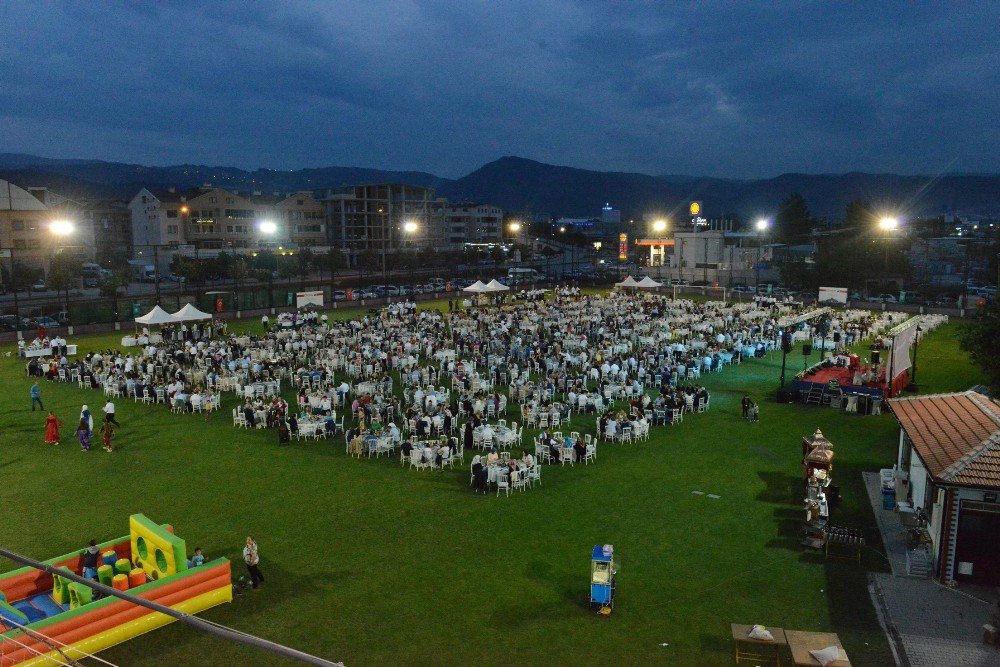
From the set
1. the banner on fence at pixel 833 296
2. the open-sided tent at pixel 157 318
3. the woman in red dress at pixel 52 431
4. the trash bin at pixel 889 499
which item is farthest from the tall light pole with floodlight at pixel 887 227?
the woman in red dress at pixel 52 431

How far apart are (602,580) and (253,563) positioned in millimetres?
5593

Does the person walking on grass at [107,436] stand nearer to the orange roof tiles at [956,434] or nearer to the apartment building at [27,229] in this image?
the orange roof tiles at [956,434]

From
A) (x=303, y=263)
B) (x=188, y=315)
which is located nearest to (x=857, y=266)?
(x=303, y=263)

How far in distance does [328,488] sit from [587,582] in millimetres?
7003

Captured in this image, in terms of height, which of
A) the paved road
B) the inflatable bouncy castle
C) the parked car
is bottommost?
Answer: the paved road

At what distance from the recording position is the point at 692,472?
17188 millimetres

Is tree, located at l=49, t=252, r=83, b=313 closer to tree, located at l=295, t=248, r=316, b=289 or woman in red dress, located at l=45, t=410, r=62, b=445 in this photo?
tree, located at l=295, t=248, r=316, b=289

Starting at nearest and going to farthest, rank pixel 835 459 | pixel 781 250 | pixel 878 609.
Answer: pixel 878 609 < pixel 835 459 < pixel 781 250

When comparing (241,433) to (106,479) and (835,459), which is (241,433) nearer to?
(106,479)

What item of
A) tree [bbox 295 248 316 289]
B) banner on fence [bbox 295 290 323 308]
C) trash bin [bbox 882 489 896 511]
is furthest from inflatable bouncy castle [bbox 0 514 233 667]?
tree [bbox 295 248 316 289]

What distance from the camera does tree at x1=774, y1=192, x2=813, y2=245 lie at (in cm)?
11144

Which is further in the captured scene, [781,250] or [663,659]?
[781,250]

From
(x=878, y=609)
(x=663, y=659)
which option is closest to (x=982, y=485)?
(x=878, y=609)

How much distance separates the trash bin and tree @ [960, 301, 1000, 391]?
297cm
